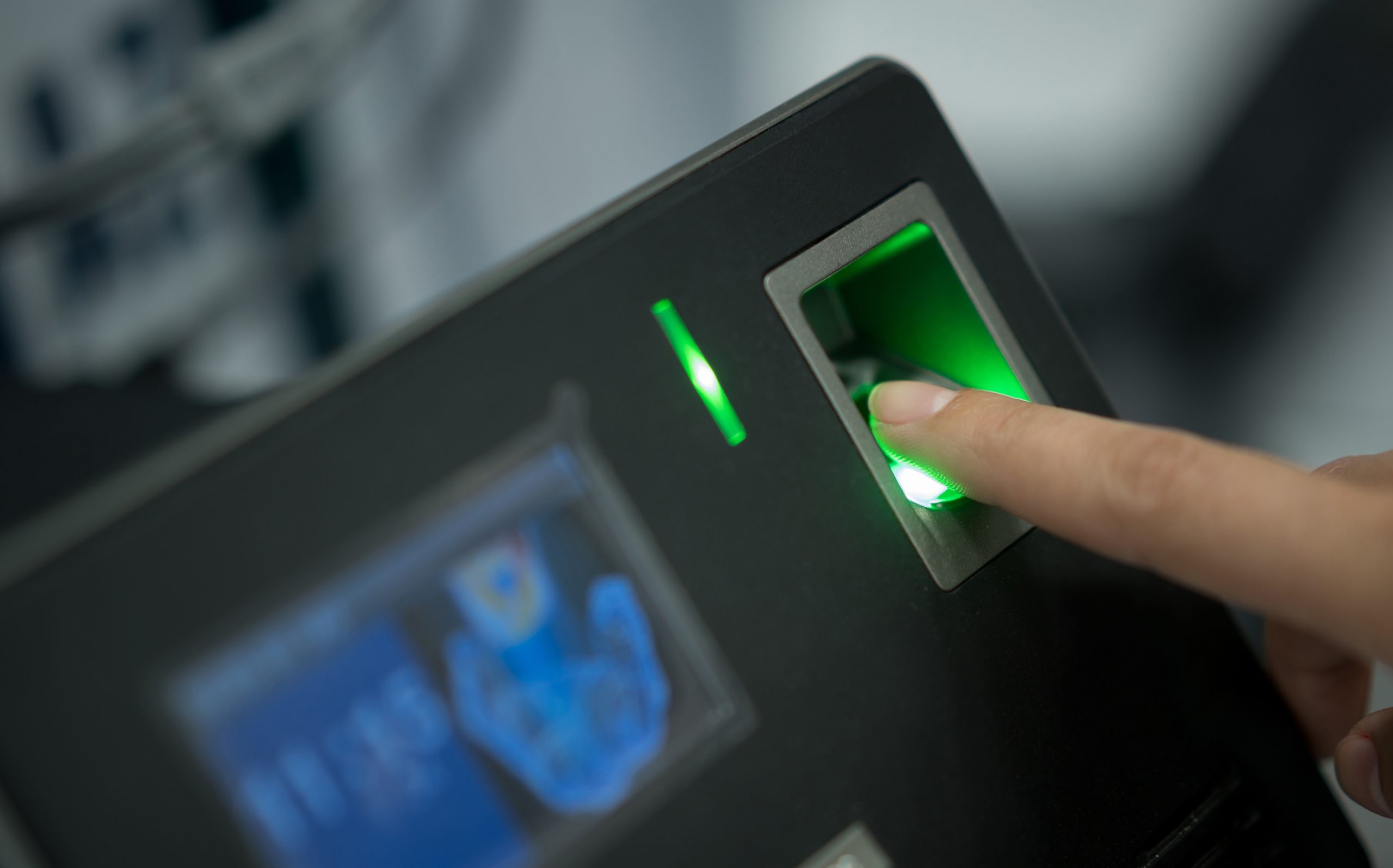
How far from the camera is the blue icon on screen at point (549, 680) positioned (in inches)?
18.6

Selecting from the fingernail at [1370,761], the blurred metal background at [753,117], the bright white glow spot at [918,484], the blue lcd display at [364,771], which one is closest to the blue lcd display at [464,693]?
the blue lcd display at [364,771]

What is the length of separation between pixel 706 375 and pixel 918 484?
17 cm

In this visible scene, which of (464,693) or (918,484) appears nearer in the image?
(464,693)

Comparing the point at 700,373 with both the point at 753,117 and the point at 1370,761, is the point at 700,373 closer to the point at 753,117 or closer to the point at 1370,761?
the point at 1370,761

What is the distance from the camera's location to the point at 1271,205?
135cm

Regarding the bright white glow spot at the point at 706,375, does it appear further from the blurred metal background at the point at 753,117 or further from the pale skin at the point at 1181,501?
the blurred metal background at the point at 753,117

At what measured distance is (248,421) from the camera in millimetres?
475

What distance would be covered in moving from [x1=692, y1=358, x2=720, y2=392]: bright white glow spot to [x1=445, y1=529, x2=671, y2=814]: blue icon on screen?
127 mm

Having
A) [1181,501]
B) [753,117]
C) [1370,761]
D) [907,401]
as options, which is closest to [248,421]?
[907,401]

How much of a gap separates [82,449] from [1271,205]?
57.4 inches

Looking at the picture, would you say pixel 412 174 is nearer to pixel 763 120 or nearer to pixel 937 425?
pixel 763 120

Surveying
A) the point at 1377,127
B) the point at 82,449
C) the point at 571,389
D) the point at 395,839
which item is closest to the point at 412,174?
the point at 82,449

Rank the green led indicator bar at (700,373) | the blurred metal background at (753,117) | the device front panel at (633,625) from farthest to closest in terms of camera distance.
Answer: the blurred metal background at (753,117) < the green led indicator bar at (700,373) < the device front panel at (633,625)

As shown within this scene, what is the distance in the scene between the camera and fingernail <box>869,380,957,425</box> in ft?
1.95
